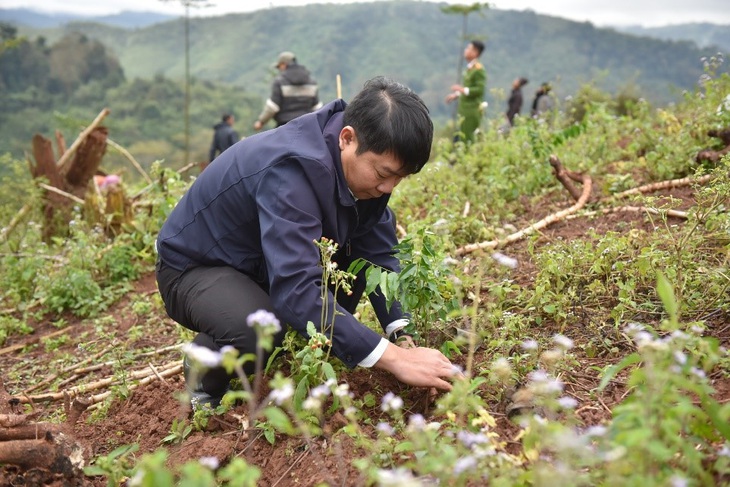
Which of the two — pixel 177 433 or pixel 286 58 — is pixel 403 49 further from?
pixel 177 433

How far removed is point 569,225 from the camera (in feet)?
13.5

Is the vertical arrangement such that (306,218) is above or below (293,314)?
above

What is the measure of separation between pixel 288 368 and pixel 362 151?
110 cm

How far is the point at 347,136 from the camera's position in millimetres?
2400

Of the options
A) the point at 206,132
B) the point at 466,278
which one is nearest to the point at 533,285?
the point at 466,278

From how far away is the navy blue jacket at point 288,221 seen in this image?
7.34ft

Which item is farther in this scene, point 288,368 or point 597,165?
point 597,165

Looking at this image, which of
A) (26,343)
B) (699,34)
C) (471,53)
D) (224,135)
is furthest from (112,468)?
(699,34)

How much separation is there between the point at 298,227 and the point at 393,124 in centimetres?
51

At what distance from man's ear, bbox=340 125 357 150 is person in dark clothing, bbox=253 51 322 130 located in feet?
21.5

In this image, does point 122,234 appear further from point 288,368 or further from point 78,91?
point 78,91

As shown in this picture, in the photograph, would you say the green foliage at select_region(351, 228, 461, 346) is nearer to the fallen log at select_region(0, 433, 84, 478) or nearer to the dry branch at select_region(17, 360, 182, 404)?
the fallen log at select_region(0, 433, 84, 478)

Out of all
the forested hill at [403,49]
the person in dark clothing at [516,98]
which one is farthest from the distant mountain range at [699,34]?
the person in dark clothing at [516,98]

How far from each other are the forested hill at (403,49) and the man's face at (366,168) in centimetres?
6533
